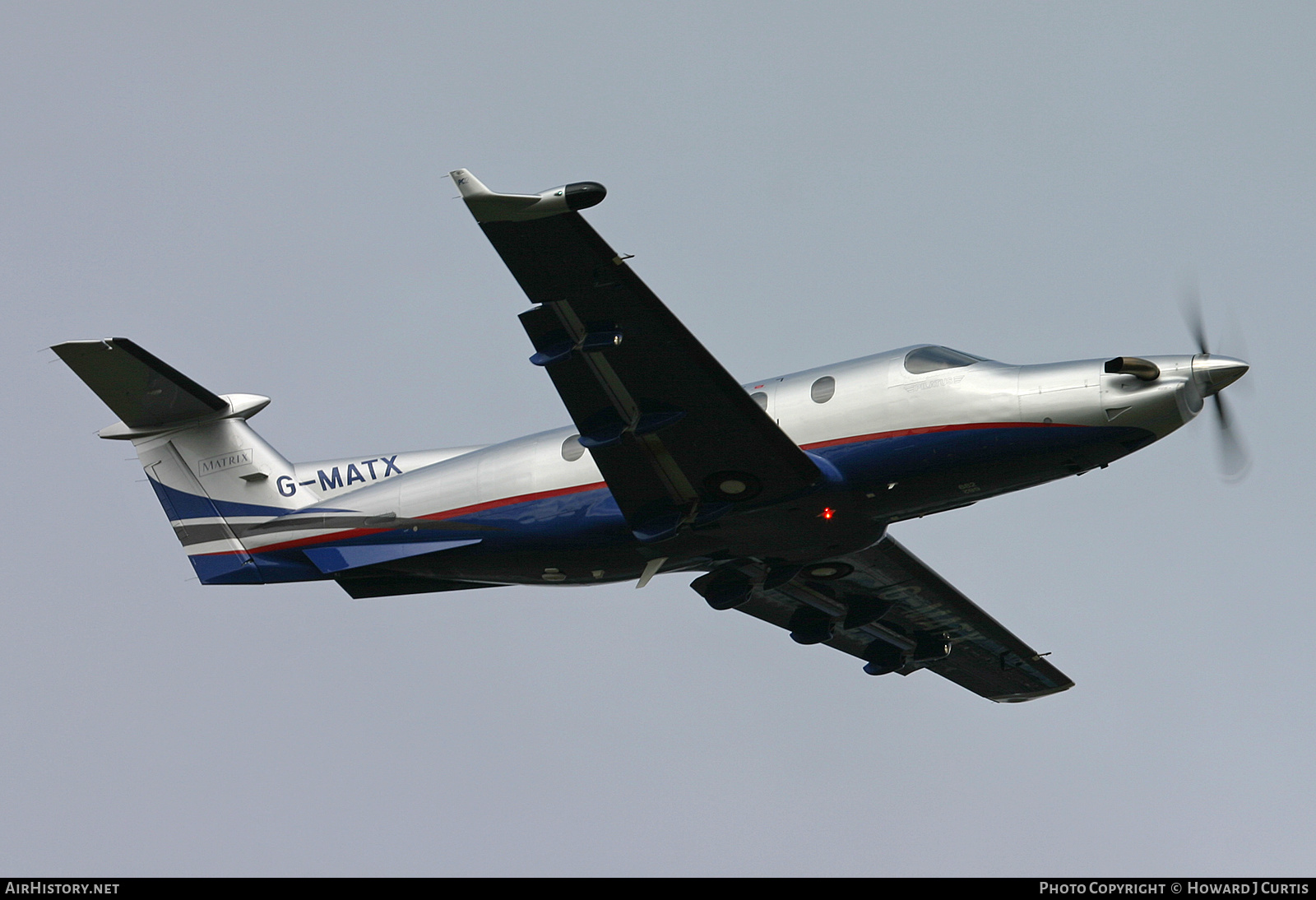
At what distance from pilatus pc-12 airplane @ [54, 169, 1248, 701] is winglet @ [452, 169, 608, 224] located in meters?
0.03

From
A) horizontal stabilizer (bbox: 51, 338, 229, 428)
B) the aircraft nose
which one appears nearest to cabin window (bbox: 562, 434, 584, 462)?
horizontal stabilizer (bbox: 51, 338, 229, 428)

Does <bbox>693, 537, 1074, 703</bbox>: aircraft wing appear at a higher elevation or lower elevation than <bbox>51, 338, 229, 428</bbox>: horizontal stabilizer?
lower

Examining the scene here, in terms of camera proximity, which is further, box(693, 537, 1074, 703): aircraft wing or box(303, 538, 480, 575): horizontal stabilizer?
box(693, 537, 1074, 703): aircraft wing

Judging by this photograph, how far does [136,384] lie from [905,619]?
1636 centimetres

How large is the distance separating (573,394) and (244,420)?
379 inches

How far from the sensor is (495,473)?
25391 millimetres

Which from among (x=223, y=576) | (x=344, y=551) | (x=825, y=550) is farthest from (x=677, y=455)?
(x=223, y=576)

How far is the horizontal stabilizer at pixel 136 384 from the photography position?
25703 millimetres

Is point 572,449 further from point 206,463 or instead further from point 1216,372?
point 1216,372

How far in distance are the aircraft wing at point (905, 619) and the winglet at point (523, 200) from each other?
30.8ft

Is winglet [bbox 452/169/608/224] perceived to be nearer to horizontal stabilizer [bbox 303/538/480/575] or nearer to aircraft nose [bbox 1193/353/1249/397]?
horizontal stabilizer [bbox 303/538/480/575]

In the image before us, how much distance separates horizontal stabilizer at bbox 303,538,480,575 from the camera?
25.6m

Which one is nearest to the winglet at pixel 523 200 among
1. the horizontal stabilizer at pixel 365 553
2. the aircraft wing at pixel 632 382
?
the aircraft wing at pixel 632 382

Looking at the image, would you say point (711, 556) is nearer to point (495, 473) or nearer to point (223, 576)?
point (495, 473)
